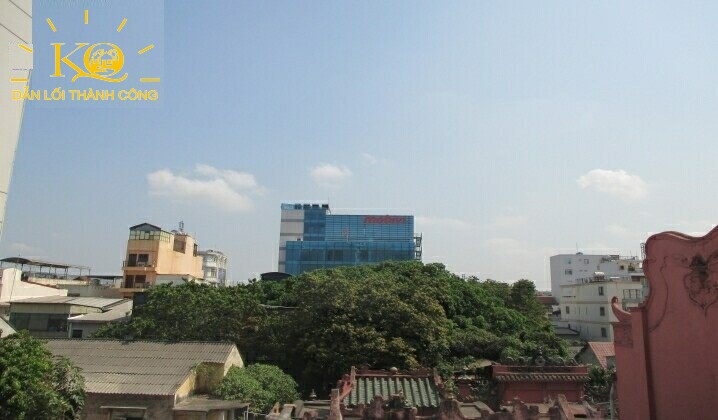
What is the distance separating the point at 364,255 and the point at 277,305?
152 feet

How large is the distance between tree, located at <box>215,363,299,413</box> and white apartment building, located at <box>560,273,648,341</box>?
35876 mm

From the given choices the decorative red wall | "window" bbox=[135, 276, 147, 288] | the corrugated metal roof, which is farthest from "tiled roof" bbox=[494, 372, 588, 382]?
"window" bbox=[135, 276, 147, 288]

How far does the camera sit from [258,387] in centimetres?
2012

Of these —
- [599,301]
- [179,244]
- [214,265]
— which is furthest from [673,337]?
[214,265]

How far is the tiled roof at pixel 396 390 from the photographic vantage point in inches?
533

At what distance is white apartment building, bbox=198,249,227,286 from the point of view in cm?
7794

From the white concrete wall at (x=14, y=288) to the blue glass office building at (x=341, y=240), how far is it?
4191 centimetres

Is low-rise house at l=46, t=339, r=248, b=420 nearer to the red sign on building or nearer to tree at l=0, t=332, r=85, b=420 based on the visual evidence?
tree at l=0, t=332, r=85, b=420

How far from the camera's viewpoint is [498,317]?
118ft

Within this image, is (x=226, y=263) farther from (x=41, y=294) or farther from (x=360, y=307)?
(x=360, y=307)

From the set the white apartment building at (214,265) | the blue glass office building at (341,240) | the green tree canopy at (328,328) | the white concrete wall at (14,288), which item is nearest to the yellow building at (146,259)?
the white concrete wall at (14,288)

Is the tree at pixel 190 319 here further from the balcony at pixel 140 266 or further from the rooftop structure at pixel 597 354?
the rooftop structure at pixel 597 354

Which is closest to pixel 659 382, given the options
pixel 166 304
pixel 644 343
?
pixel 644 343

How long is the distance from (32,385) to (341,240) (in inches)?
2766
